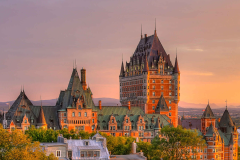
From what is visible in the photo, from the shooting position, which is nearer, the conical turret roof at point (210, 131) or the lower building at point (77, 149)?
the lower building at point (77, 149)

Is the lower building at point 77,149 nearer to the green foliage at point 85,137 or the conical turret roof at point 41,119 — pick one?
the green foliage at point 85,137

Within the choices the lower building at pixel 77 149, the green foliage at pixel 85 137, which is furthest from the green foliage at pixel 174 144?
the lower building at pixel 77 149

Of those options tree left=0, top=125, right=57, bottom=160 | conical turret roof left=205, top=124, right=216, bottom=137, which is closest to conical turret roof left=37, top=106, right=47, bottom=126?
conical turret roof left=205, top=124, right=216, bottom=137

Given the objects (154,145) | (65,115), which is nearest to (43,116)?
(65,115)

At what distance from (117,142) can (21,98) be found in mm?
41106

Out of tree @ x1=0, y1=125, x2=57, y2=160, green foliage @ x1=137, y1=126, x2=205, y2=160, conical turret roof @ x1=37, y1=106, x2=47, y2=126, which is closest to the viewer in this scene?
tree @ x1=0, y1=125, x2=57, y2=160

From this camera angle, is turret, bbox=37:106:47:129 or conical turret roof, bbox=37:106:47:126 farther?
conical turret roof, bbox=37:106:47:126

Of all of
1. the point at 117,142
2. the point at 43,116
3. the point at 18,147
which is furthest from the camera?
the point at 43,116

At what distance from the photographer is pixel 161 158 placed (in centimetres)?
13738

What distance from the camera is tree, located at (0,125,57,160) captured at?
316ft

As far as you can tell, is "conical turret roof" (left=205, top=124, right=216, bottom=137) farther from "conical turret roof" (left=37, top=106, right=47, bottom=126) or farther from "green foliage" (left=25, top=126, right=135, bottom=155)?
"conical turret roof" (left=37, top=106, right=47, bottom=126)

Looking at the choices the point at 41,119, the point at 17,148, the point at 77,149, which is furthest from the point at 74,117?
the point at 17,148

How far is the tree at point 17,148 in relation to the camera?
316 feet

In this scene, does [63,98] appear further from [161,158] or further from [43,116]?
[161,158]
